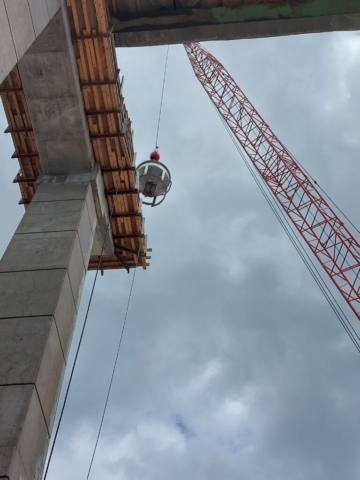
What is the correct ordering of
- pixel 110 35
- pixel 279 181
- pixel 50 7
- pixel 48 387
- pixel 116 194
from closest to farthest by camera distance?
pixel 48 387 < pixel 50 7 < pixel 110 35 < pixel 116 194 < pixel 279 181

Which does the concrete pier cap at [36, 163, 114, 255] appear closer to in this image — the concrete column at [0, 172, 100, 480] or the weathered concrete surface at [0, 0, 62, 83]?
the concrete column at [0, 172, 100, 480]

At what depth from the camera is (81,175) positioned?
13805mm

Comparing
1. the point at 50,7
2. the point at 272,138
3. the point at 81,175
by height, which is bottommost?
the point at 50,7

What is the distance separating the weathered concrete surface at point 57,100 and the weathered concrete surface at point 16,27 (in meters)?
2.17

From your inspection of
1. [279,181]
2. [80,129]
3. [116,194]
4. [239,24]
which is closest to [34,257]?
[80,129]

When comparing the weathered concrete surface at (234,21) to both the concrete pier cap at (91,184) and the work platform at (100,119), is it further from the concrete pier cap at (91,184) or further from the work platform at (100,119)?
the concrete pier cap at (91,184)

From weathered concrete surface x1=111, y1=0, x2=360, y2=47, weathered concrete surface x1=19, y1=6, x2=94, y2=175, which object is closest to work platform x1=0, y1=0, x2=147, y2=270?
weathered concrete surface x1=19, y1=6, x2=94, y2=175

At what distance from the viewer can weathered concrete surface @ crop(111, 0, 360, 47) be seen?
520 inches

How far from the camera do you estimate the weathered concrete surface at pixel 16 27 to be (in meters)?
7.45

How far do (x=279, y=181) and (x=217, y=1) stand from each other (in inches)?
1021

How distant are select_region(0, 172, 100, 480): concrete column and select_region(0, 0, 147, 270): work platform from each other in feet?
4.20

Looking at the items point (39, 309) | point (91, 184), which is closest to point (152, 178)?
point (91, 184)

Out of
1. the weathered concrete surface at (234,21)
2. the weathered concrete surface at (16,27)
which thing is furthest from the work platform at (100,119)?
the weathered concrete surface at (16,27)

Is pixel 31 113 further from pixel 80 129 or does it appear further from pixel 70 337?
pixel 70 337
